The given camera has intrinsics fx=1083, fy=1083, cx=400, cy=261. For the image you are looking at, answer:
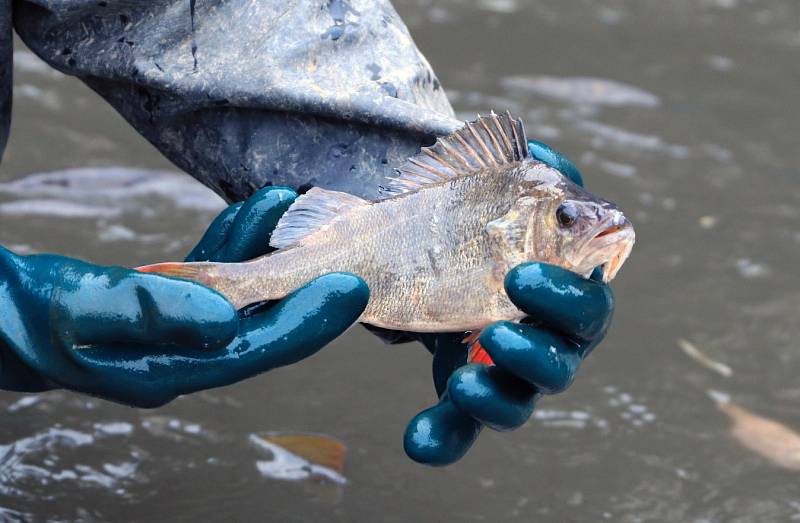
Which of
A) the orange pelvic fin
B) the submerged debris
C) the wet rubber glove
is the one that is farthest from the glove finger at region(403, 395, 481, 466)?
the submerged debris

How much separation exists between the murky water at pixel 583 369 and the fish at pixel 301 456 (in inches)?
1.5

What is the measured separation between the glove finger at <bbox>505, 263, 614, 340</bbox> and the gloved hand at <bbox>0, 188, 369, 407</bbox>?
342mm

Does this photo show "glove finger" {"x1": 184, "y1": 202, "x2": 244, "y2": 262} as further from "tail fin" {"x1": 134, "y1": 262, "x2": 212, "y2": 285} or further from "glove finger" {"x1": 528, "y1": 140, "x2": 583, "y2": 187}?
"glove finger" {"x1": 528, "y1": 140, "x2": 583, "y2": 187}

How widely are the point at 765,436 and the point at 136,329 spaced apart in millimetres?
2437

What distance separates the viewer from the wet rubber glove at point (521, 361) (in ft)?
7.63

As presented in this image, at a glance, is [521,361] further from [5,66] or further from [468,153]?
[5,66]

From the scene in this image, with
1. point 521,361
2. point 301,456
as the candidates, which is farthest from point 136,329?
point 301,456

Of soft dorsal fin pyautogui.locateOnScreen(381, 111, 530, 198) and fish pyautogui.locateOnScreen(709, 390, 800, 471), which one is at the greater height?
soft dorsal fin pyautogui.locateOnScreen(381, 111, 530, 198)

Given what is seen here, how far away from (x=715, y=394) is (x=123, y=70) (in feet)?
8.05

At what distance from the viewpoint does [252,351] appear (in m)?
2.37

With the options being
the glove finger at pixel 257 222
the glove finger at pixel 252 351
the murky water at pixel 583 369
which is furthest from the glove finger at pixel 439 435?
the murky water at pixel 583 369

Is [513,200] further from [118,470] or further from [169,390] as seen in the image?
[118,470]

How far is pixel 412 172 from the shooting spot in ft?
8.30

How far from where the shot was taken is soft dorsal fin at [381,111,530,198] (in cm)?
246
